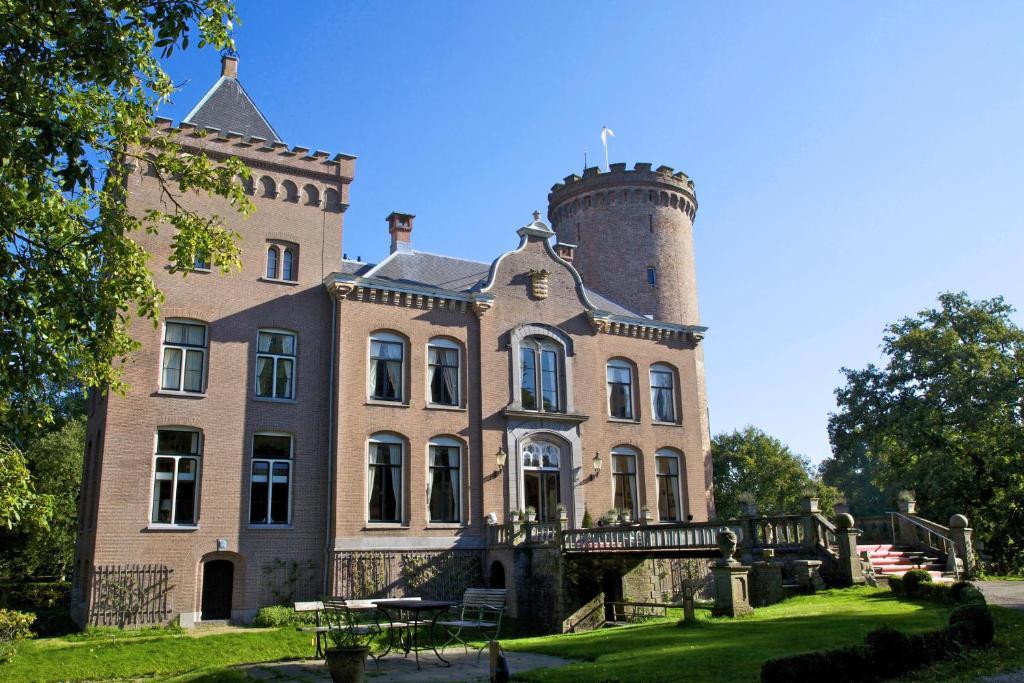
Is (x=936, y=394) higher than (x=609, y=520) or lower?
higher

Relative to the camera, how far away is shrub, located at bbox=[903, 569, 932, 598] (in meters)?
17.6

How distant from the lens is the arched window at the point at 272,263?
24.7 metres

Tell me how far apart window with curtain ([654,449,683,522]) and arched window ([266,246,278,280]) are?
14.8 metres

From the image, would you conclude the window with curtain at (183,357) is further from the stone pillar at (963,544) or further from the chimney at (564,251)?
the stone pillar at (963,544)

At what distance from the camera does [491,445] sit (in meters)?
26.4

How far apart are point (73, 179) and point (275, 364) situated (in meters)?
13.6

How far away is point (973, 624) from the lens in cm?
1220

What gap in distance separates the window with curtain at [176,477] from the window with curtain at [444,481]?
6765 millimetres

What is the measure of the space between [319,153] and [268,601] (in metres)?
13.5

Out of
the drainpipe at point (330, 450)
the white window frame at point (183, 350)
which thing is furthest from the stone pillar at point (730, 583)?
the white window frame at point (183, 350)

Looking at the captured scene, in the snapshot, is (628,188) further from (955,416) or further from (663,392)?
(955,416)

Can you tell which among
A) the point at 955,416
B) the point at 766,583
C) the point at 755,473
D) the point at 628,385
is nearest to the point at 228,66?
the point at 628,385

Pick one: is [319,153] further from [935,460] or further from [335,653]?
[935,460]

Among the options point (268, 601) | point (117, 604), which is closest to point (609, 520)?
point (268, 601)
